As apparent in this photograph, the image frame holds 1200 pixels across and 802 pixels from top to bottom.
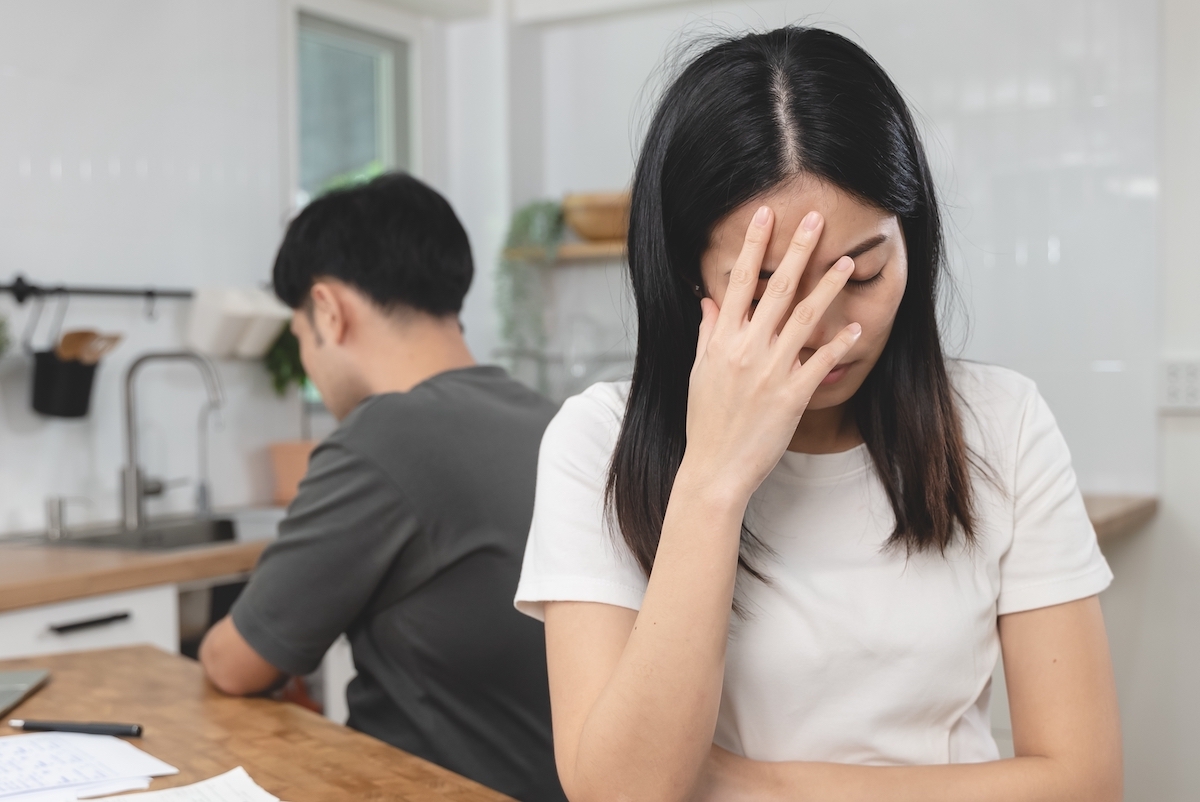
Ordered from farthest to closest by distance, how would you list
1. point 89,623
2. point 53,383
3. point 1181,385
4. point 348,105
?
point 348,105 < point 1181,385 < point 53,383 < point 89,623

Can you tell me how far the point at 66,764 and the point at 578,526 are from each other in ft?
1.78

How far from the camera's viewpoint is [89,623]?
6.55ft

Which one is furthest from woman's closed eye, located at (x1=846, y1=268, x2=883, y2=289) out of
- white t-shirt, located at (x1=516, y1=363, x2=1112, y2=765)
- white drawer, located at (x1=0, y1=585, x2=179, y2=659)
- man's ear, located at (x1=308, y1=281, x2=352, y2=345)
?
white drawer, located at (x1=0, y1=585, x2=179, y2=659)

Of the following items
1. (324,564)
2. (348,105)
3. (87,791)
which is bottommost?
(87,791)

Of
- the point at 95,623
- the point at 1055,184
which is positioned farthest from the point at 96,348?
the point at 1055,184

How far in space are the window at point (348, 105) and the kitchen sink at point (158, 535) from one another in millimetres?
985

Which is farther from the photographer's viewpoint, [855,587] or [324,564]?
[324,564]

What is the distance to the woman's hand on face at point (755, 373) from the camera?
0.89m

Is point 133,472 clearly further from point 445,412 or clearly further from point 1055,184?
point 1055,184

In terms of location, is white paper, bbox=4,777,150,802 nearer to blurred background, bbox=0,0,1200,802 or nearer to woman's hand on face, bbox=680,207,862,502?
woman's hand on face, bbox=680,207,862,502

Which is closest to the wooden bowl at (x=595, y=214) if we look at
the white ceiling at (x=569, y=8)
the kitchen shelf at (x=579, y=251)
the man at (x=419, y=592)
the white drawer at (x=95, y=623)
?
the kitchen shelf at (x=579, y=251)

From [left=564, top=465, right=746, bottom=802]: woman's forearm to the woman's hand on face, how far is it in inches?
1.1

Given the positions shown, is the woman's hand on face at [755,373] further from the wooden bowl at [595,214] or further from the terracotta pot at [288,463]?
the wooden bowl at [595,214]

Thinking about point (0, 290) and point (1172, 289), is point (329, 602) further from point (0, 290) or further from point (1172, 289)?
point (1172, 289)
